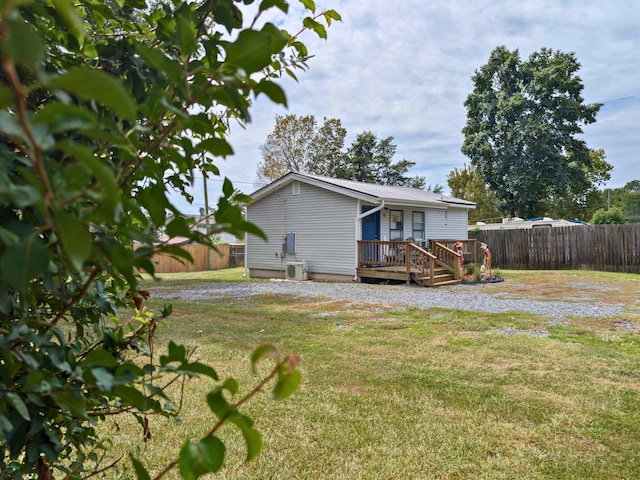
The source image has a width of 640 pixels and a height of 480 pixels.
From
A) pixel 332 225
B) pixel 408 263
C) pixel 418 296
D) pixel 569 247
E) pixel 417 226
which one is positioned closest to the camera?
pixel 418 296

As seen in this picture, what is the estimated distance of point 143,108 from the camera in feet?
1.92

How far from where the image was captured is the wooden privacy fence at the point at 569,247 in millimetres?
15977

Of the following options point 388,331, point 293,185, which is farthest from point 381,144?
point 388,331

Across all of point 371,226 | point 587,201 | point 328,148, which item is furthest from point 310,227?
point 587,201

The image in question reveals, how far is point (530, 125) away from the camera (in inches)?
1028

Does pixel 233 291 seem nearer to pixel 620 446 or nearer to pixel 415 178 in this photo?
pixel 620 446

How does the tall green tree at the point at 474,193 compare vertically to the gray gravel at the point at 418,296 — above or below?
above

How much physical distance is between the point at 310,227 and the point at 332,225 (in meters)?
1.07

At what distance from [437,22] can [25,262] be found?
1824 cm

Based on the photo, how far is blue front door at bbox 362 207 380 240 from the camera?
14.0 m

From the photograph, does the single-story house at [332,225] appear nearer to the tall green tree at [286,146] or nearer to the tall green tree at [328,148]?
the tall green tree at [286,146]

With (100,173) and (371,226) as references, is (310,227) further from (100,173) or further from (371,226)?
(100,173)

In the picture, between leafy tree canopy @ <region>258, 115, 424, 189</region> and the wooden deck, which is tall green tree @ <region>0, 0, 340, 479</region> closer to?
the wooden deck

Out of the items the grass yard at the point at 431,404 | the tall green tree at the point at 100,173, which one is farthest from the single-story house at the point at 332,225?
the tall green tree at the point at 100,173
